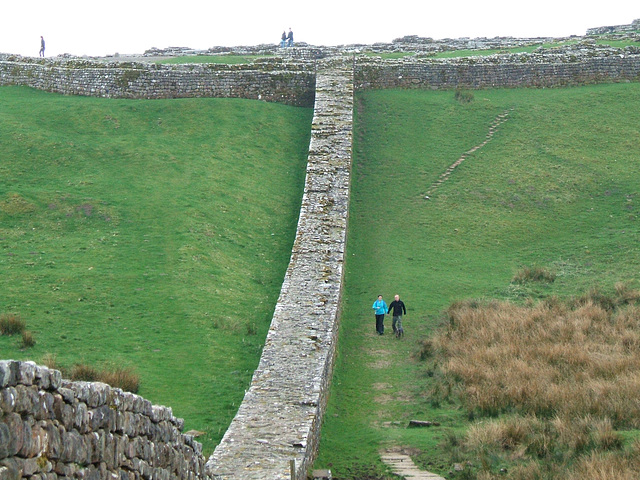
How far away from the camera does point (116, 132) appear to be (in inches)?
1286

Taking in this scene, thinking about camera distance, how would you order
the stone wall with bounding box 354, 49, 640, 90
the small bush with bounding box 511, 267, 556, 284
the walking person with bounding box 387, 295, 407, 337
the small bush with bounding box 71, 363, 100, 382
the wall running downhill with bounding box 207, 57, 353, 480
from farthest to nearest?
1. the stone wall with bounding box 354, 49, 640, 90
2. the small bush with bounding box 511, 267, 556, 284
3. the walking person with bounding box 387, 295, 407, 337
4. the small bush with bounding box 71, 363, 100, 382
5. the wall running downhill with bounding box 207, 57, 353, 480

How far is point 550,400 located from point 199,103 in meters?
23.8

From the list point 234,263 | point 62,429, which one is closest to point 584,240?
point 234,263

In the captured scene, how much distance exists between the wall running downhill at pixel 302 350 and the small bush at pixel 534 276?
4.88 m

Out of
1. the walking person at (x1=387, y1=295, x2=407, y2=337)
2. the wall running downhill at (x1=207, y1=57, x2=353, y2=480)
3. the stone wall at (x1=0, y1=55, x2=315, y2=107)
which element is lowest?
the walking person at (x1=387, y1=295, x2=407, y2=337)

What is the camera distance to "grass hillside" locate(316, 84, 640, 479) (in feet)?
51.4

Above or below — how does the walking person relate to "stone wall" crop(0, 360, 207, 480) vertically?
below

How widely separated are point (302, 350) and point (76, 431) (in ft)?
32.8

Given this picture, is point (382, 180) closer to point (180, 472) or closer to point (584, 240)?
point (584, 240)

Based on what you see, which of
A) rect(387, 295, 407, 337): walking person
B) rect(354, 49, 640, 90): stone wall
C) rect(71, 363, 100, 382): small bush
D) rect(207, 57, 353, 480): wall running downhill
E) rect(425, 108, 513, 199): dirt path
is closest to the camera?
rect(207, 57, 353, 480): wall running downhill

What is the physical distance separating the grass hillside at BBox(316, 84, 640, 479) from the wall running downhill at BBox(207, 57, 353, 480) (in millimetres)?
1032

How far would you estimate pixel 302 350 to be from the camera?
55.2 feet

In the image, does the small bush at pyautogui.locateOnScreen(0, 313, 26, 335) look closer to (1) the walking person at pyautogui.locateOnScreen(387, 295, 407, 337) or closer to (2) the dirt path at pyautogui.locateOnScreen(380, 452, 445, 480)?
(2) the dirt path at pyautogui.locateOnScreen(380, 452, 445, 480)

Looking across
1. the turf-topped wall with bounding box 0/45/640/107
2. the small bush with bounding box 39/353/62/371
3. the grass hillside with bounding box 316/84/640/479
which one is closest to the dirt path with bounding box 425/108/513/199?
the grass hillside with bounding box 316/84/640/479
